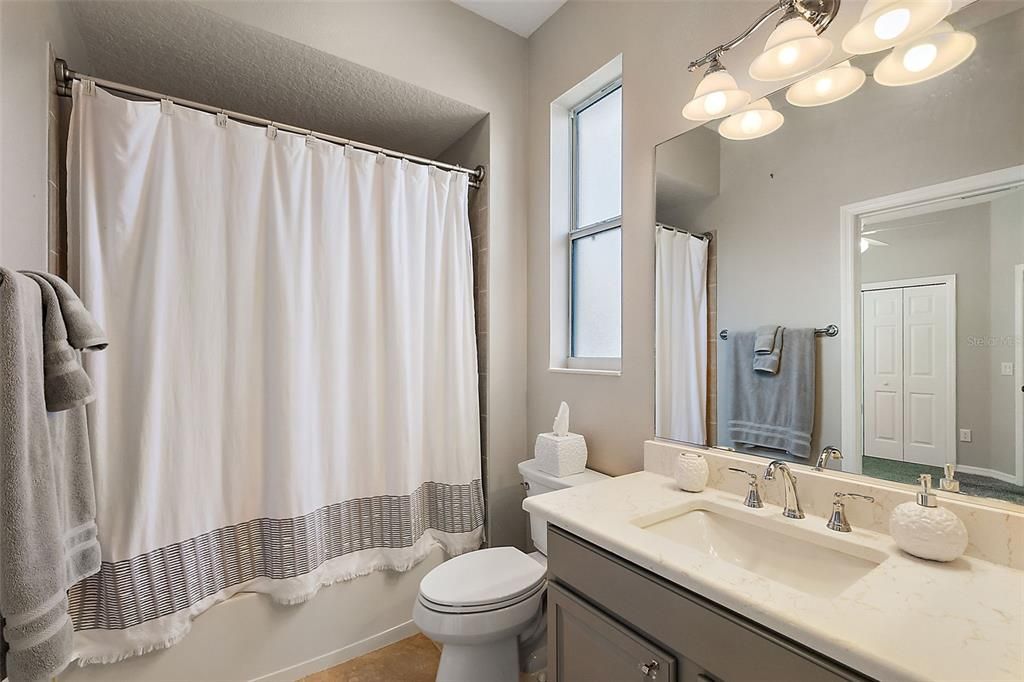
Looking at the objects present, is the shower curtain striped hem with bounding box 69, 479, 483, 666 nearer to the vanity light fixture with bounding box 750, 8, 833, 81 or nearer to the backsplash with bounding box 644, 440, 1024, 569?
the backsplash with bounding box 644, 440, 1024, 569

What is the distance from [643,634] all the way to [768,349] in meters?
0.83

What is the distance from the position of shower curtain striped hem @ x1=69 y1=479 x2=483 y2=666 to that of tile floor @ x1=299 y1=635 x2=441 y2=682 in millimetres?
336

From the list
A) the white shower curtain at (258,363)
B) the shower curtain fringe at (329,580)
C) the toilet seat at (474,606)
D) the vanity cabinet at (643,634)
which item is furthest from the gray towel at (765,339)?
the shower curtain fringe at (329,580)

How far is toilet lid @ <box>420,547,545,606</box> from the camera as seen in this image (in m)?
1.44

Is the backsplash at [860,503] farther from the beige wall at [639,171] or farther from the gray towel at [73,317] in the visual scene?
the gray towel at [73,317]

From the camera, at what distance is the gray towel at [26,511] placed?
2.53 feet

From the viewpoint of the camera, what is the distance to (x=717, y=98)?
1.31 m

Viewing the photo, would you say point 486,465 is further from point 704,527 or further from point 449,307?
point 704,527

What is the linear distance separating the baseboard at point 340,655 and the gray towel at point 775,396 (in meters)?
1.60

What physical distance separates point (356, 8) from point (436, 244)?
934mm

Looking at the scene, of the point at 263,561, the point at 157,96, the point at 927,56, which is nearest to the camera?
the point at 927,56

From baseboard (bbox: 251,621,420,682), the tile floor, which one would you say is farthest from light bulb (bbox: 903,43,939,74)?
baseboard (bbox: 251,621,420,682)

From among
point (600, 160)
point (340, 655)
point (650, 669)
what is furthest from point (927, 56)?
point (340, 655)

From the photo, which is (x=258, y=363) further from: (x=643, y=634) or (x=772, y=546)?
(x=772, y=546)
